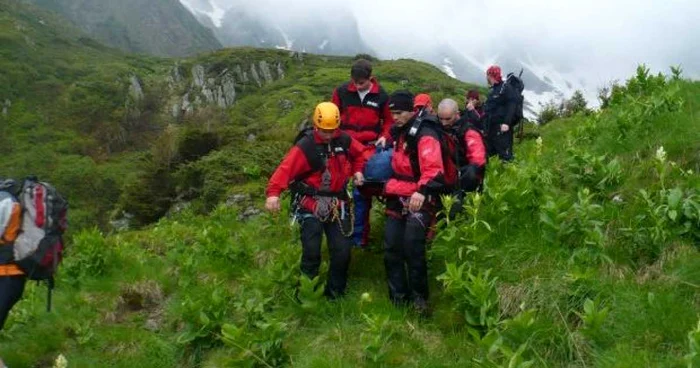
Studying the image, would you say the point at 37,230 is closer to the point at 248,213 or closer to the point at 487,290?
the point at 487,290

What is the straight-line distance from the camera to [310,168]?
7.59 meters

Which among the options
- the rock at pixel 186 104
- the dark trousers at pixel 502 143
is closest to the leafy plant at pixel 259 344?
the dark trousers at pixel 502 143

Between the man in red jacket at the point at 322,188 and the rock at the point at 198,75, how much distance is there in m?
147

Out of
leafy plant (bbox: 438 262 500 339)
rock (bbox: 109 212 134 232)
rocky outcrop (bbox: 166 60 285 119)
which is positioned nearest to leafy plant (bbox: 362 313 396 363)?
leafy plant (bbox: 438 262 500 339)

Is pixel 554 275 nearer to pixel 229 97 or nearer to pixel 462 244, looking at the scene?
pixel 462 244

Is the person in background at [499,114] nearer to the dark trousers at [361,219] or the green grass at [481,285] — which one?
the green grass at [481,285]

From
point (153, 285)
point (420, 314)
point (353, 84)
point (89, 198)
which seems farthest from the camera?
point (89, 198)

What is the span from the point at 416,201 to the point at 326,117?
1.68 metres

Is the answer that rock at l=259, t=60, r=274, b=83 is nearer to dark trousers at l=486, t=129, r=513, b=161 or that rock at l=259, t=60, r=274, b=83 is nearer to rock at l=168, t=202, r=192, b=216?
rock at l=168, t=202, r=192, b=216

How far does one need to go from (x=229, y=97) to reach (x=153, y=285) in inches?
5401

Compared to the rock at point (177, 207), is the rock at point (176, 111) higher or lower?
higher

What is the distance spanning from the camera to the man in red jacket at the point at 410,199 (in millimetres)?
6711

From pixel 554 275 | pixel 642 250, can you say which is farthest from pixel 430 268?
pixel 642 250

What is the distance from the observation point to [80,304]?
9570mm
